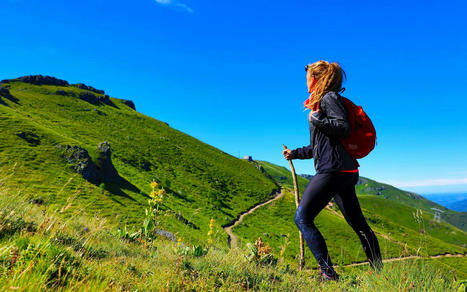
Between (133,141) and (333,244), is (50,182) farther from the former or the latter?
(333,244)

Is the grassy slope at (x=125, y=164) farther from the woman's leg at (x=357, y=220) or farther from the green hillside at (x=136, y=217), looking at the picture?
the woman's leg at (x=357, y=220)

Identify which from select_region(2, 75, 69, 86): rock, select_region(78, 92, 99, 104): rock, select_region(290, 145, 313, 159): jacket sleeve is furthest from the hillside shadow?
select_region(2, 75, 69, 86): rock

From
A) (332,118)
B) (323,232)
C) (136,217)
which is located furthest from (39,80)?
(332,118)

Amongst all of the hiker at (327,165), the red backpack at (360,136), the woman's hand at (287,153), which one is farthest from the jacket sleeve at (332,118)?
the woman's hand at (287,153)

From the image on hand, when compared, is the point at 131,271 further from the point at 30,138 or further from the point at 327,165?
the point at 30,138

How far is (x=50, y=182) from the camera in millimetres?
22703

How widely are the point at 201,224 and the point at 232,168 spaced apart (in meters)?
39.6

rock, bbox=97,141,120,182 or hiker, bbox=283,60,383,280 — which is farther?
rock, bbox=97,141,120,182

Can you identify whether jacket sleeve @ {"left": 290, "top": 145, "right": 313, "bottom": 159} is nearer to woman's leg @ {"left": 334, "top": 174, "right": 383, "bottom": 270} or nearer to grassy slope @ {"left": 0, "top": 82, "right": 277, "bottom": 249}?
woman's leg @ {"left": 334, "top": 174, "right": 383, "bottom": 270}

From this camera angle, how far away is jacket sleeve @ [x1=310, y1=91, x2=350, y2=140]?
9.61 ft

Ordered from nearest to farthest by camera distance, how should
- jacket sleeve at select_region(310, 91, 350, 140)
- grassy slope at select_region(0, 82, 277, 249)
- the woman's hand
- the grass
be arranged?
the grass → jacket sleeve at select_region(310, 91, 350, 140) → the woman's hand → grassy slope at select_region(0, 82, 277, 249)

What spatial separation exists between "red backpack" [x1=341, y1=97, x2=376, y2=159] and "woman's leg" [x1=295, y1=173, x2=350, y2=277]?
429 mm

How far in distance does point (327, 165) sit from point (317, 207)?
1.88ft

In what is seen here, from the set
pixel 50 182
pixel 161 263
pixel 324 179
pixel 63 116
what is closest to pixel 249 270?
pixel 161 263
